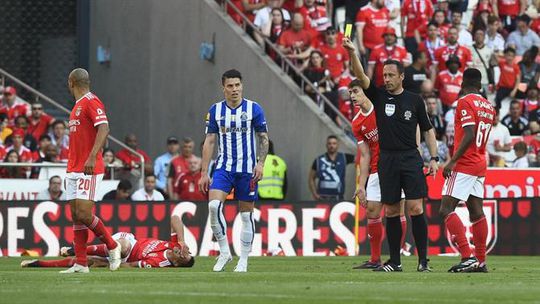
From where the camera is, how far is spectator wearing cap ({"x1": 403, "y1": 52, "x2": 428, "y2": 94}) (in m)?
26.9

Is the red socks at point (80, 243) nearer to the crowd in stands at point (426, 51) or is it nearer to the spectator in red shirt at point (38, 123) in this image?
the spectator in red shirt at point (38, 123)

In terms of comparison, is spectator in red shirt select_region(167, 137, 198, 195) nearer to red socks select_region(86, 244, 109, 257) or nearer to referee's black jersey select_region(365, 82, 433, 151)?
red socks select_region(86, 244, 109, 257)

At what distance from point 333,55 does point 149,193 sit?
19.0 ft

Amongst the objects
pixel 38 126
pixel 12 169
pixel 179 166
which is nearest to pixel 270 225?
pixel 179 166

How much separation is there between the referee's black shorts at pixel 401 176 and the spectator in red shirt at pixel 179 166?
10457 mm

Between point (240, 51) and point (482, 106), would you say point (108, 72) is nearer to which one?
point (240, 51)

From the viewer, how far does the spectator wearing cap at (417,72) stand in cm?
2692

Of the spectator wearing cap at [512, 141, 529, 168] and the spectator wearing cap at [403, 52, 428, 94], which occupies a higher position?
the spectator wearing cap at [403, 52, 428, 94]

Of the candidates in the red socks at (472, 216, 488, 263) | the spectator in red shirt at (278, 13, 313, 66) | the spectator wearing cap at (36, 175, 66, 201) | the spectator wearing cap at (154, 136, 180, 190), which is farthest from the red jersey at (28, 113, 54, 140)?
the red socks at (472, 216, 488, 263)

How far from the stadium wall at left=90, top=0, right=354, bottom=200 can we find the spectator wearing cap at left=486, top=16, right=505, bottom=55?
16.4 ft

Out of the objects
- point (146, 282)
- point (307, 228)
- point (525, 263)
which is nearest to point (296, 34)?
point (307, 228)

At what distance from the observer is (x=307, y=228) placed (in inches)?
907

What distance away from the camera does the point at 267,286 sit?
11828 mm

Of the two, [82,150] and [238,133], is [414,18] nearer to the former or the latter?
[238,133]
